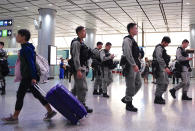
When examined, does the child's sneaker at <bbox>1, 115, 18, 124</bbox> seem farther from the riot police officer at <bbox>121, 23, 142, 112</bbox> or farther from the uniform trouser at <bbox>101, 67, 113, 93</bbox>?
the uniform trouser at <bbox>101, 67, 113, 93</bbox>

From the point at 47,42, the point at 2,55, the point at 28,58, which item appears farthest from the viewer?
the point at 47,42

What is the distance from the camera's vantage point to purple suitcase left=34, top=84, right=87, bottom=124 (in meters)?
2.97

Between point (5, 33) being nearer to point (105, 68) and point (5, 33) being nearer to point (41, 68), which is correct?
point (105, 68)

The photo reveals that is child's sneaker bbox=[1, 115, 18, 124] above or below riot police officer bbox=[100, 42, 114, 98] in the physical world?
below

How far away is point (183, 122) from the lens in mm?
3332

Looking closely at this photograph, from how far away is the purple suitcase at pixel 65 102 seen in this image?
2.97 m

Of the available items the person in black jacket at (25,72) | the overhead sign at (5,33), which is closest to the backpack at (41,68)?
the person in black jacket at (25,72)

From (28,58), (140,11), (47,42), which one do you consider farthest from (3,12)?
(28,58)

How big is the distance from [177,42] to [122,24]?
1047cm

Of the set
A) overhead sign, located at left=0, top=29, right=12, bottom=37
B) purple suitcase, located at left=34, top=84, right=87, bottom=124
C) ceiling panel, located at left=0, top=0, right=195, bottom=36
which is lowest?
purple suitcase, located at left=34, top=84, right=87, bottom=124

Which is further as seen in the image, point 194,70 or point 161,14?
point 194,70

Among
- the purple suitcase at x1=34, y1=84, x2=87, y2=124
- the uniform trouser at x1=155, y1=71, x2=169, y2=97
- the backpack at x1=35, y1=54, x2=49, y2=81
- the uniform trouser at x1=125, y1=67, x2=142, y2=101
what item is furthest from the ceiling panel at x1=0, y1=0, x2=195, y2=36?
the purple suitcase at x1=34, y1=84, x2=87, y2=124

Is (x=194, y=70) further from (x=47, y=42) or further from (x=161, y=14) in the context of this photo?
(x=47, y=42)

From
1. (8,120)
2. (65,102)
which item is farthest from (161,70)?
(8,120)
